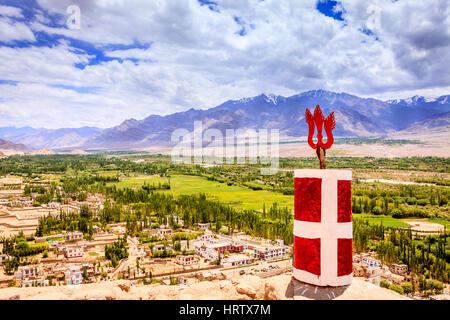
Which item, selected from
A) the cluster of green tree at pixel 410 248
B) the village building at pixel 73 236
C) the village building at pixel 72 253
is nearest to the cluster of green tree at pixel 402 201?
the cluster of green tree at pixel 410 248

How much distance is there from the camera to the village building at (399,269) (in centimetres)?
2275

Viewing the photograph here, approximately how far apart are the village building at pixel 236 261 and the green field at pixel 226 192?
1932cm

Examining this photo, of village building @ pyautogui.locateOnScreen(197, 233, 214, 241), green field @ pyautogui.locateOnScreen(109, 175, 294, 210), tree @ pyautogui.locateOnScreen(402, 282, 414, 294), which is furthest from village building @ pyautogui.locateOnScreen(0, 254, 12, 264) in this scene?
green field @ pyautogui.locateOnScreen(109, 175, 294, 210)

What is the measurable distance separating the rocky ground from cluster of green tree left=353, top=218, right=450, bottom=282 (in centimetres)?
1966

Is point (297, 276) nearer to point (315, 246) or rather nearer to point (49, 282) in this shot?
point (315, 246)

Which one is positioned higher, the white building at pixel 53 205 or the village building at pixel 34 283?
the white building at pixel 53 205

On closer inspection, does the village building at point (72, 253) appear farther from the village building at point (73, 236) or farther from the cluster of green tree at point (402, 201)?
the cluster of green tree at point (402, 201)

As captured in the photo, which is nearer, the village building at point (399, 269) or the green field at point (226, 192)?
the village building at point (399, 269)

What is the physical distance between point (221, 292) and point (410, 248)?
963 inches

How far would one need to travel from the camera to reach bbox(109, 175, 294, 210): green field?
49125 millimetres

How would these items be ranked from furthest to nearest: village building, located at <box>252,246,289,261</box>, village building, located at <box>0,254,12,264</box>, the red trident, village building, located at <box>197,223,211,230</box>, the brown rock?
village building, located at <box>197,223,211,230</box>, village building, located at <box>252,246,289,261</box>, village building, located at <box>0,254,12,264</box>, the red trident, the brown rock

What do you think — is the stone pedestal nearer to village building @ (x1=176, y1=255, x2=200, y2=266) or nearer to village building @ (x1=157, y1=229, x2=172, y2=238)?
village building @ (x1=176, y1=255, x2=200, y2=266)

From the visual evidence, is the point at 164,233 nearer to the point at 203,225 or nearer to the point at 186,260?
the point at 203,225

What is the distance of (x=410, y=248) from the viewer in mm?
26281
